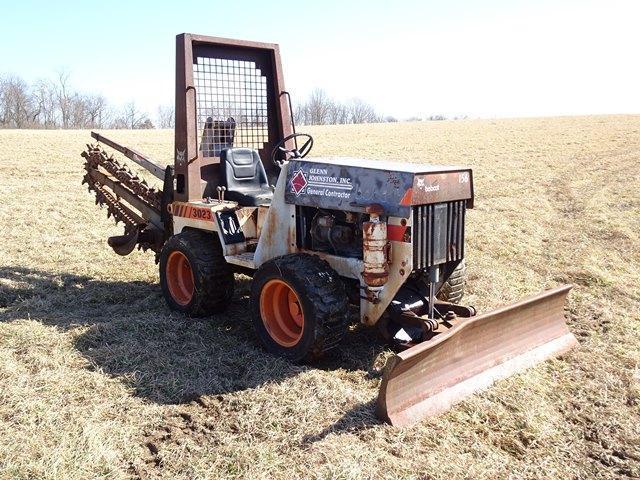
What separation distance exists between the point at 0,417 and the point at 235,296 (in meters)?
2.93

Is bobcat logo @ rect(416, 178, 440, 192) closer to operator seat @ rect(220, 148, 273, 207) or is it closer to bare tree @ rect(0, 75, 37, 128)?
operator seat @ rect(220, 148, 273, 207)

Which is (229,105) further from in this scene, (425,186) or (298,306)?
(425,186)

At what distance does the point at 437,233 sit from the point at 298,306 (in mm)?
1194

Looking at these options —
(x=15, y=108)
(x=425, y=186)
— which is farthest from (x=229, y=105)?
(x=15, y=108)

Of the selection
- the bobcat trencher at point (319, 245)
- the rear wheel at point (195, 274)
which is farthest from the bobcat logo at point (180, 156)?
the rear wheel at point (195, 274)

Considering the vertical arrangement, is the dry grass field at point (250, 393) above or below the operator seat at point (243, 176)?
below

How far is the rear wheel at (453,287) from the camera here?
17.3ft

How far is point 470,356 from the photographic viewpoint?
4.44 meters

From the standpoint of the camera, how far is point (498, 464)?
3.53 m

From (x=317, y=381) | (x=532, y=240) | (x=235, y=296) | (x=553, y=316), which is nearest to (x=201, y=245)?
(x=235, y=296)

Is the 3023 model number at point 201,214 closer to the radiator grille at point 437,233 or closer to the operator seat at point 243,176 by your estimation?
the operator seat at point 243,176

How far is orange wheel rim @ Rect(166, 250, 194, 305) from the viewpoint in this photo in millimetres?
6043

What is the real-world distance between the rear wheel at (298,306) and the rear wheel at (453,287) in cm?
111

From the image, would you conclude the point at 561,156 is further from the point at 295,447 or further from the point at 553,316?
the point at 295,447
